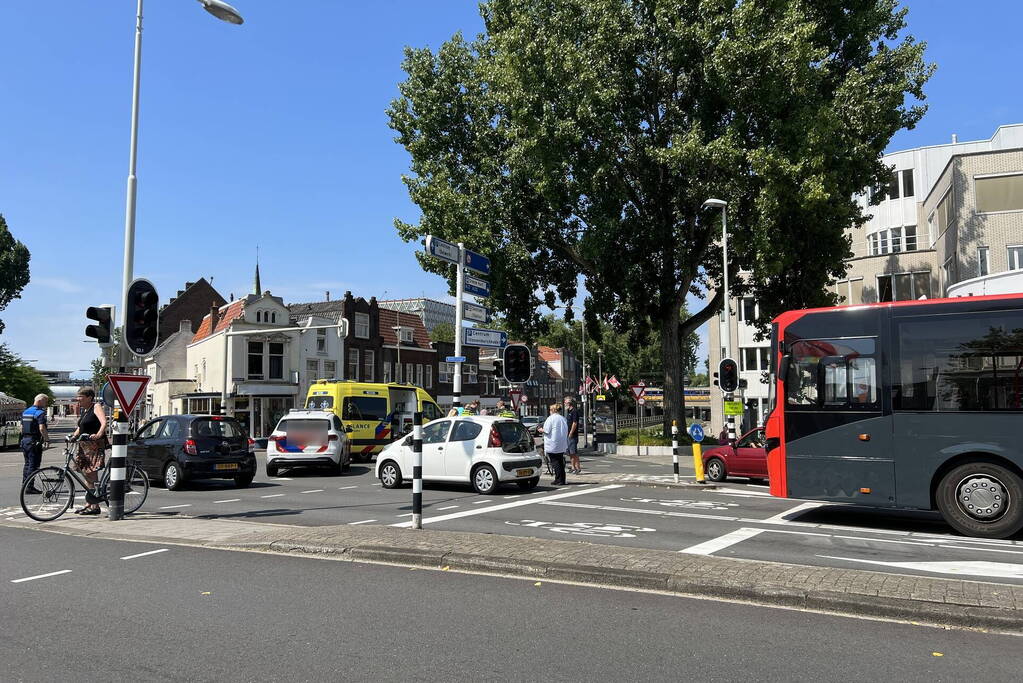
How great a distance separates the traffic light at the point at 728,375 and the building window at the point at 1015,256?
1992 centimetres

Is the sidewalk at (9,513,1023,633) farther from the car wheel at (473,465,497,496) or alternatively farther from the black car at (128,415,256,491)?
the black car at (128,415,256,491)

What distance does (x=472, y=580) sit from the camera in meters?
7.02

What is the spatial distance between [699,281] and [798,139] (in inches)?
389

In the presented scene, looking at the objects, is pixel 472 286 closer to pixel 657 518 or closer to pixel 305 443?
pixel 657 518

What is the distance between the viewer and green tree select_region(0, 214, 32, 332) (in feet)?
175

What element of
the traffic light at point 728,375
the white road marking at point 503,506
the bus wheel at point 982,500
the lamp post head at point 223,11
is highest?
the lamp post head at point 223,11

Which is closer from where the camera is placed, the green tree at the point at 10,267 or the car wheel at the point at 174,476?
the car wheel at the point at 174,476

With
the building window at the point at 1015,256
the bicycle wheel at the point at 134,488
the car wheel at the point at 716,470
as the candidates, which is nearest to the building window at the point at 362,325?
the building window at the point at 1015,256

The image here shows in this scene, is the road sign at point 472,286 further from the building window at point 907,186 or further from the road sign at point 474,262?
the building window at point 907,186

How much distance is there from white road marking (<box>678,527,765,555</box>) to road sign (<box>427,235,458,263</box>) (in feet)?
20.3

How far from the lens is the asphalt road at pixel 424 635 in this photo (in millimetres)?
4520

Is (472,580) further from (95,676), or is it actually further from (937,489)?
(937,489)

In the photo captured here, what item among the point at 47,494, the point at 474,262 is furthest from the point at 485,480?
the point at 47,494

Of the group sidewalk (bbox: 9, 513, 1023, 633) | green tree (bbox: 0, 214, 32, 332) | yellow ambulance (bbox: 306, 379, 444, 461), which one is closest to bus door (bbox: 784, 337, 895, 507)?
sidewalk (bbox: 9, 513, 1023, 633)
